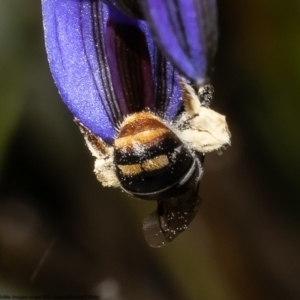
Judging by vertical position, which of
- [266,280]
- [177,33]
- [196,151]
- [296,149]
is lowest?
[266,280]

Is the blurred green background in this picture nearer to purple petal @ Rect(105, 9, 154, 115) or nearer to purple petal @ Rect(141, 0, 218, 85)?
purple petal @ Rect(105, 9, 154, 115)

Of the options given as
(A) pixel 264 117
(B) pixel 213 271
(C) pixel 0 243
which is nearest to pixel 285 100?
(A) pixel 264 117

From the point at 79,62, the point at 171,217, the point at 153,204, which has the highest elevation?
the point at 79,62

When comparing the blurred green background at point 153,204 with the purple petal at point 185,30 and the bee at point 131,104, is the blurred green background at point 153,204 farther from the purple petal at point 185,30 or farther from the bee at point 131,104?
the purple petal at point 185,30

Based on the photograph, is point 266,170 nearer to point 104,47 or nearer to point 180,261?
point 180,261

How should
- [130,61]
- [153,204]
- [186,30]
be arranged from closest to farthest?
[186,30]
[130,61]
[153,204]

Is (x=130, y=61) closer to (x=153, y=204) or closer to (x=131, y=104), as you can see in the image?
(x=131, y=104)

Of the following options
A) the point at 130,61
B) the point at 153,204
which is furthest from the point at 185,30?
the point at 153,204

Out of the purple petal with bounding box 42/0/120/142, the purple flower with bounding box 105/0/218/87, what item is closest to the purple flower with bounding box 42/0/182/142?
the purple petal with bounding box 42/0/120/142
